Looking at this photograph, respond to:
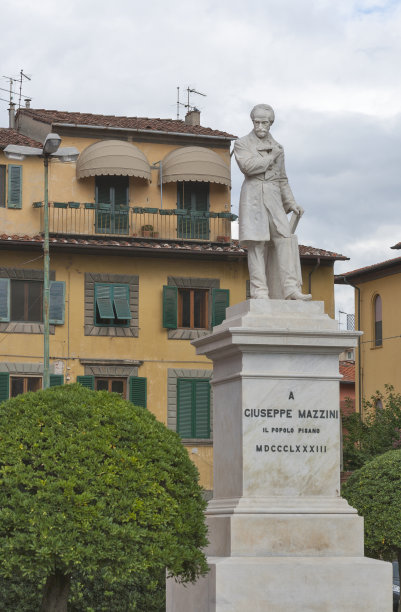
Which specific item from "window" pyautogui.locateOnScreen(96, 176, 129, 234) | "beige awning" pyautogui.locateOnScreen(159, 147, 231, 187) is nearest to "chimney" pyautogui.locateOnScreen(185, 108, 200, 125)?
"beige awning" pyautogui.locateOnScreen(159, 147, 231, 187)

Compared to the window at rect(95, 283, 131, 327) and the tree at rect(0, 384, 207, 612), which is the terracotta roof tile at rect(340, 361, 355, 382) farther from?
the tree at rect(0, 384, 207, 612)

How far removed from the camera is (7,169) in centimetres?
4478

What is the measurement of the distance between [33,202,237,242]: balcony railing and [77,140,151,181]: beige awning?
115cm

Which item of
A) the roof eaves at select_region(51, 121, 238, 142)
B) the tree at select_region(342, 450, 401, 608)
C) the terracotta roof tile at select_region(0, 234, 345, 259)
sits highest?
the roof eaves at select_region(51, 121, 238, 142)

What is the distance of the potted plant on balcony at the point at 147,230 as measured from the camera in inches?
1794

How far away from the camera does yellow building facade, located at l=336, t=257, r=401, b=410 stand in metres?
52.6

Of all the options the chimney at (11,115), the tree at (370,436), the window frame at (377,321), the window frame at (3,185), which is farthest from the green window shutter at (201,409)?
the chimney at (11,115)

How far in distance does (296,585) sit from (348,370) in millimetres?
48064

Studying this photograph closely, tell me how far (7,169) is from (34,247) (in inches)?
122

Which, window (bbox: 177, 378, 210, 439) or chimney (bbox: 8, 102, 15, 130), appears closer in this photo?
window (bbox: 177, 378, 210, 439)

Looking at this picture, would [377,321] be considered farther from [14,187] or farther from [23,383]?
[23,383]

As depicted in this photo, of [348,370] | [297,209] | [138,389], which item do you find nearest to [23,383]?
[138,389]

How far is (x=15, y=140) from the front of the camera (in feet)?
148

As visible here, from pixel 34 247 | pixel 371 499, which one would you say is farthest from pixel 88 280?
pixel 371 499
